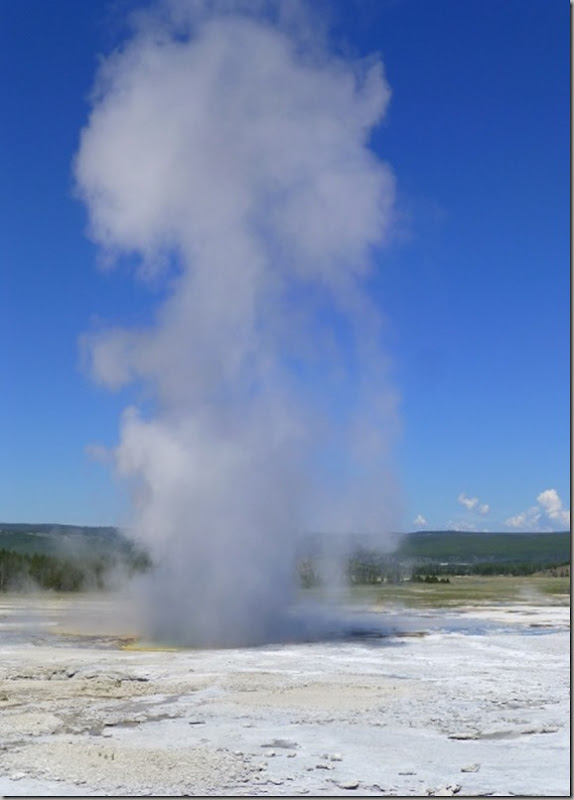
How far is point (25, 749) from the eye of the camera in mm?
10156

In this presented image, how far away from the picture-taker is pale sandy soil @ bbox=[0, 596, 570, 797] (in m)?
8.96

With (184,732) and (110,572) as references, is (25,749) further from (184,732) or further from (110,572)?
(110,572)

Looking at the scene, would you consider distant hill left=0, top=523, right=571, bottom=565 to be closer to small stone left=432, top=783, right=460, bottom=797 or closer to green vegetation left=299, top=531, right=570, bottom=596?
green vegetation left=299, top=531, right=570, bottom=596

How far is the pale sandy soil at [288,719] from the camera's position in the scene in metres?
8.96

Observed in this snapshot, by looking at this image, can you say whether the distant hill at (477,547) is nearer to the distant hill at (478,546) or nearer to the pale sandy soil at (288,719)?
the distant hill at (478,546)

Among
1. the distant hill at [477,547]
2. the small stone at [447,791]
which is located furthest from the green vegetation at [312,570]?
the distant hill at [477,547]

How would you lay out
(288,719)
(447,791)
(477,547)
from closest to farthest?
(447,791) → (288,719) → (477,547)

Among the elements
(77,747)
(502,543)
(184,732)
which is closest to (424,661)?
(184,732)

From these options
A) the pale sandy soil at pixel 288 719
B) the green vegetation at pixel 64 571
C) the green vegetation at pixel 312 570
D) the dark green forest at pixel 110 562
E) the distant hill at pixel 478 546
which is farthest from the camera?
the distant hill at pixel 478 546

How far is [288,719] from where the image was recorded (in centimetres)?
1190

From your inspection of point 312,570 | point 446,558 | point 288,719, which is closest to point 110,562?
point 312,570

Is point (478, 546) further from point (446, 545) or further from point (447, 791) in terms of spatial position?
point (447, 791)

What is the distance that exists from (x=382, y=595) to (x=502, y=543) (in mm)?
131662

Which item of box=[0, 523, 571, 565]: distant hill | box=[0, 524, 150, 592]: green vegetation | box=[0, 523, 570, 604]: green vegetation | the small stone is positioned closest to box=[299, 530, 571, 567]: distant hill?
box=[0, 523, 571, 565]: distant hill
